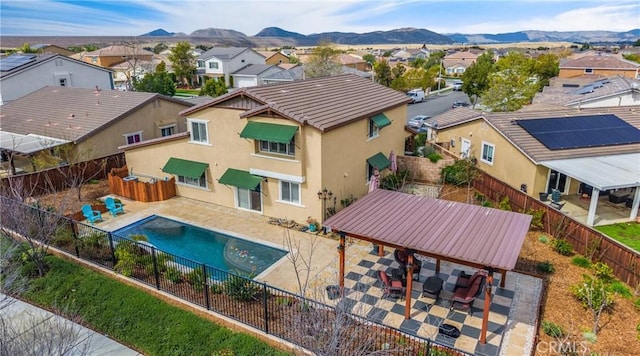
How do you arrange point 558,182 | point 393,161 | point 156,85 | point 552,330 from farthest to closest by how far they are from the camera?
point 156,85
point 393,161
point 558,182
point 552,330

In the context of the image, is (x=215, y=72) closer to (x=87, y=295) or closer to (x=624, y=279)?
(x=87, y=295)

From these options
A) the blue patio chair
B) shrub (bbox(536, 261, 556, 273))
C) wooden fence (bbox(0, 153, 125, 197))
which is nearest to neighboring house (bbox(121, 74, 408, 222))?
wooden fence (bbox(0, 153, 125, 197))

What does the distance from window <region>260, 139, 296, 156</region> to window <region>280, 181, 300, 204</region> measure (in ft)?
5.95

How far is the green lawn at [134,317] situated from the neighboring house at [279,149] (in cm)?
933

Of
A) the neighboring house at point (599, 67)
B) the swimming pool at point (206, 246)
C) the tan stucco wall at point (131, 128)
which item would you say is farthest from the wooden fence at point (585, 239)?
the neighboring house at point (599, 67)

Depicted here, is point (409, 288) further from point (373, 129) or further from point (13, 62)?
point (13, 62)

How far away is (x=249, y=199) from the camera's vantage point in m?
25.3

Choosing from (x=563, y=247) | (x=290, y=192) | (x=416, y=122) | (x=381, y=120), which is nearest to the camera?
(x=563, y=247)

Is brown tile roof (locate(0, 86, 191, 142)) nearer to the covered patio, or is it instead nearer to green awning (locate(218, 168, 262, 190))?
green awning (locate(218, 168, 262, 190))

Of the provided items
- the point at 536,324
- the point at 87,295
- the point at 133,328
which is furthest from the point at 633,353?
the point at 87,295

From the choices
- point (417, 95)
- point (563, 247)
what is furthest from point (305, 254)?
point (417, 95)

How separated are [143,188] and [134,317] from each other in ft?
45.1

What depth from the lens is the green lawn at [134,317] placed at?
13531mm

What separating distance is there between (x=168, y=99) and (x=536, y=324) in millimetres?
32009
